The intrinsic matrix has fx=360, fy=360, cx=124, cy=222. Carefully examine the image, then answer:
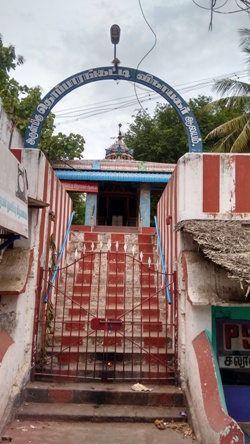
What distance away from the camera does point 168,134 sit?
23703 mm

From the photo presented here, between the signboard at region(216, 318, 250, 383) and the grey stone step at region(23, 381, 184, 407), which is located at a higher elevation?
the signboard at region(216, 318, 250, 383)

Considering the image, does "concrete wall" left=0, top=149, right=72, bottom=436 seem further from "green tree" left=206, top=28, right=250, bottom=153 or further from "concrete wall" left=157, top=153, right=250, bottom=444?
"green tree" left=206, top=28, right=250, bottom=153

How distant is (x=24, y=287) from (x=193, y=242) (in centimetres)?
247

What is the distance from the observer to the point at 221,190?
18.0 feet

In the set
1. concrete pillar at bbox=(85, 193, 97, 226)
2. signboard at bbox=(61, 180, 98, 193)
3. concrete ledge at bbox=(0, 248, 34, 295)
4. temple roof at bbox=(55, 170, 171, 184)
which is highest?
temple roof at bbox=(55, 170, 171, 184)

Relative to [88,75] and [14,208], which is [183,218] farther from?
[88,75]

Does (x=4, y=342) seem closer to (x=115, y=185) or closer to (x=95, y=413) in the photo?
(x=95, y=413)

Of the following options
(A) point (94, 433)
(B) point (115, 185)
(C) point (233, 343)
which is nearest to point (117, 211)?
(B) point (115, 185)

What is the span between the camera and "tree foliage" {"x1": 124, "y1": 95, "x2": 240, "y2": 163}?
23.6 metres

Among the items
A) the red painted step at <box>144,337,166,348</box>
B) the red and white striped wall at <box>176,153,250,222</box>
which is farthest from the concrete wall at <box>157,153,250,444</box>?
the red painted step at <box>144,337,166,348</box>

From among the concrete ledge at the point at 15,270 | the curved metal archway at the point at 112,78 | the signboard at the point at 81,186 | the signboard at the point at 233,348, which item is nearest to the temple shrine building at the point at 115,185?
the signboard at the point at 81,186

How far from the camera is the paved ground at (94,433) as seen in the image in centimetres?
402

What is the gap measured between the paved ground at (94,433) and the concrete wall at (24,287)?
30cm

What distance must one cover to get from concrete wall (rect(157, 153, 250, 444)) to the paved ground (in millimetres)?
335
